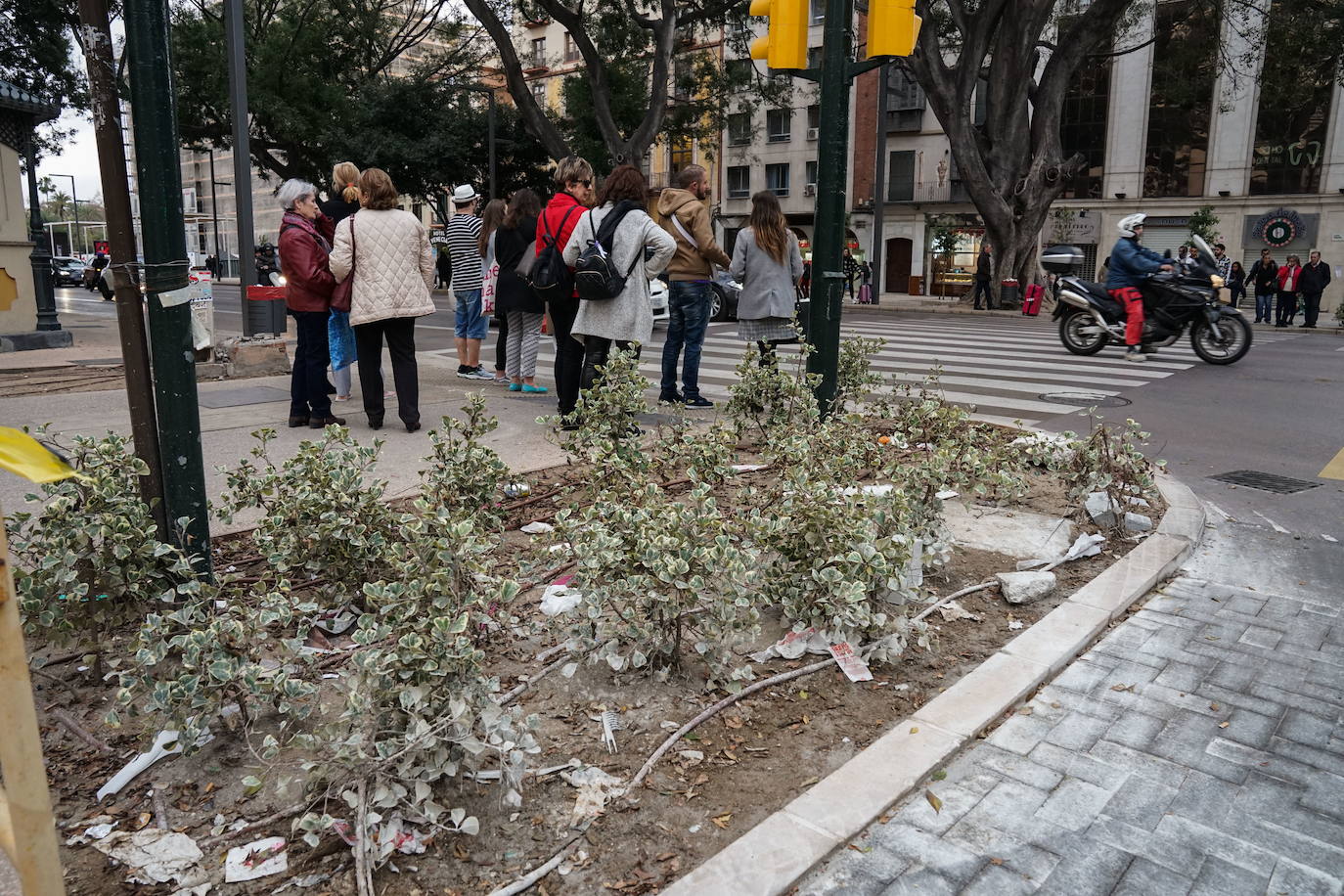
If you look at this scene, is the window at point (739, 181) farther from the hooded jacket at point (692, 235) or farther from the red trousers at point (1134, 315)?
the hooded jacket at point (692, 235)

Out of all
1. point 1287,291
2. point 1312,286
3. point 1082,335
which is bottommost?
point 1082,335

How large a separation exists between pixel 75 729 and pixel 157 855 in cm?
68

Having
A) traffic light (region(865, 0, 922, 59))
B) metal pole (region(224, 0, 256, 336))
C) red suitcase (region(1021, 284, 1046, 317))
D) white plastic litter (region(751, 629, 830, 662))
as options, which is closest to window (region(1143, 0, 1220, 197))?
red suitcase (region(1021, 284, 1046, 317))

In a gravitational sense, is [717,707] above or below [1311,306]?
below

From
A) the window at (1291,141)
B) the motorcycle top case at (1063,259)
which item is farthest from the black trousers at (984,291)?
the window at (1291,141)

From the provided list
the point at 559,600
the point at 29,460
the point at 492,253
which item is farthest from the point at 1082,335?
the point at 29,460

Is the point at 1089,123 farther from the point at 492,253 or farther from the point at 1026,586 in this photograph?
the point at 1026,586

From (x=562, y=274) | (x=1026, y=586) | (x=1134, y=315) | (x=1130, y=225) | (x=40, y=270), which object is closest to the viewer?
(x=1026, y=586)

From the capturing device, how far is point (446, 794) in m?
2.36

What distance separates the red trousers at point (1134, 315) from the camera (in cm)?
1206

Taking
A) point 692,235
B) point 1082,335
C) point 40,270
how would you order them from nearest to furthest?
point 692,235, point 1082,335, point 40,270

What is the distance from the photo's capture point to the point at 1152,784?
262 cm

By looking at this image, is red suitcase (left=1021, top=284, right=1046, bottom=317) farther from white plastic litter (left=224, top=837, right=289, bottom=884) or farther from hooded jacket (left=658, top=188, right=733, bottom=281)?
white plastic litter (left=224, top=837, right=289, bottom=884)

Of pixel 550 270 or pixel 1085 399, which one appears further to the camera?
pixel 1085 399
